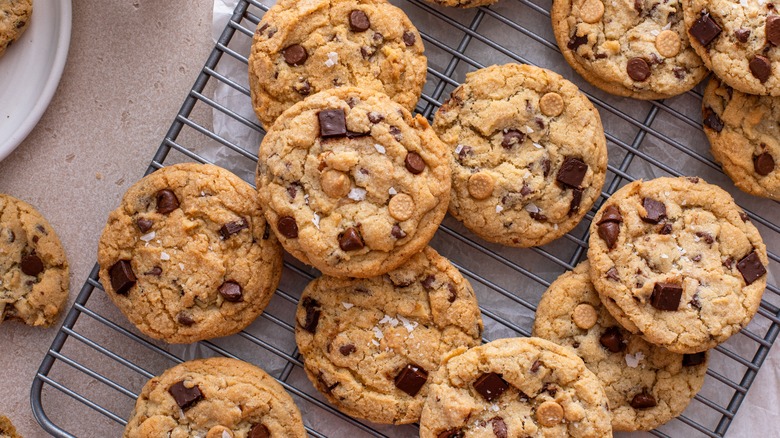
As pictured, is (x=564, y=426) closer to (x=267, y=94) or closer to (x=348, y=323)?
(x=348, y=323)

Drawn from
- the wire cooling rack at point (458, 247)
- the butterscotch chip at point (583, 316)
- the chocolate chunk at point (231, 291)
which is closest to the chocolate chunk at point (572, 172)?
the wire cooling rack at point (458, 247)

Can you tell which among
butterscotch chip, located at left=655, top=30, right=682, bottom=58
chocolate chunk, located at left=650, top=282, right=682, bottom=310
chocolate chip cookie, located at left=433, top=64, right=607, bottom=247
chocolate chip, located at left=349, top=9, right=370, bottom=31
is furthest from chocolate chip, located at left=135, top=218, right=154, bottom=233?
butterscotch chip, located at left=655, top=30, right=682, bottom=58

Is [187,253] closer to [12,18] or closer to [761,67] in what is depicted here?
[12,18]

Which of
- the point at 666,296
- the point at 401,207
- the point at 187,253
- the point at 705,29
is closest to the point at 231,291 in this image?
the point at 187,253

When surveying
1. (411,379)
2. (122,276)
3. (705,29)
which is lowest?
(122,276)

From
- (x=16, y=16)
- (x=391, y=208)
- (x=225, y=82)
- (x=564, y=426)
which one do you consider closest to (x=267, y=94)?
(x=225, y=82)

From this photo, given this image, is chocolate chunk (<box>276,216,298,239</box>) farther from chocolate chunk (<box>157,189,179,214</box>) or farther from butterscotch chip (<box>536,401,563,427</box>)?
butterscotch chip (<box>536,401,563,427</box>)
